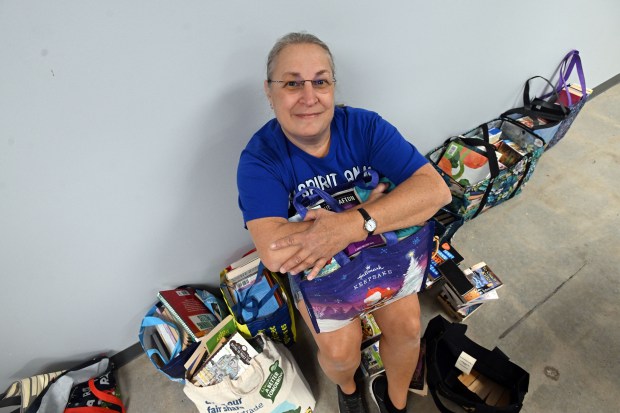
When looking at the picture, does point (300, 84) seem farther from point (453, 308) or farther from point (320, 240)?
point (453, 308)

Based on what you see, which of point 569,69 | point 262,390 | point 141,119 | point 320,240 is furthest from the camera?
point 569,69

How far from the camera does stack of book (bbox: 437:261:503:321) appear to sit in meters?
1.57

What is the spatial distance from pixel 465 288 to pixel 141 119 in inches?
62.4

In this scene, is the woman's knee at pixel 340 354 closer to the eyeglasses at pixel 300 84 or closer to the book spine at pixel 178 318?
the book spine at pixel 178 318

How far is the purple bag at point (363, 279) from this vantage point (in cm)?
98

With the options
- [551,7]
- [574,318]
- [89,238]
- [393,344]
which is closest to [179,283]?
[89,238]

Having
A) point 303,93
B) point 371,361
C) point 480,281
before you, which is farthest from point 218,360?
point 480,281

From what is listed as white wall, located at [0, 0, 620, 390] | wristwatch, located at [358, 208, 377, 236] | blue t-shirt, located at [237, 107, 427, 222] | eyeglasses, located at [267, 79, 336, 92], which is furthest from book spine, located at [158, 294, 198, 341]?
eyeglasses, located at [267, 79, 336, 92]

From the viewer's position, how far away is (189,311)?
149 centimetres

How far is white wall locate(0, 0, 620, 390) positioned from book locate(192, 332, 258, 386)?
467mm

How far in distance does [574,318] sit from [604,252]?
53 centimetres

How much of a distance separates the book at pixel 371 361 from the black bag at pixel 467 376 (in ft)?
0.71

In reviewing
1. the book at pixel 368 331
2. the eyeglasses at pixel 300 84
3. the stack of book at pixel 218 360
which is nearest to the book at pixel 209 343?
the stack of book at pixel 218 360

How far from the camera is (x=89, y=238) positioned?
125 centimetres
